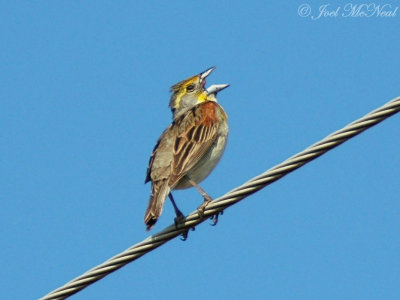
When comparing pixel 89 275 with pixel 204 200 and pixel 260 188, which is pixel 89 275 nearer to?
pixel 260 188

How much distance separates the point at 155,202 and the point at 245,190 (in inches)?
100

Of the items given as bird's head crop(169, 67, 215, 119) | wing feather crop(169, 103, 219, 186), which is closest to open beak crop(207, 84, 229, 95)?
bird's head crop(169, 67, 215, 119)

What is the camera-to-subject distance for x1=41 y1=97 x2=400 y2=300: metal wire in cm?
695

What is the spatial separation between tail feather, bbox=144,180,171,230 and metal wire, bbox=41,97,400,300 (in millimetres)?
1087

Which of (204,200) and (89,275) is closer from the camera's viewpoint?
(89,275)

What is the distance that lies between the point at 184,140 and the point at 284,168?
151 inches

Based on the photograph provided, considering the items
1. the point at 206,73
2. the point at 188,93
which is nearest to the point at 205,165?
the point at 188,93

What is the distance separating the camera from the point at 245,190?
7.54m

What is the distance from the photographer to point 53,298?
24.9 feet

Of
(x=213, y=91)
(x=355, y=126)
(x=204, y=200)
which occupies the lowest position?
(x=355, y=126)

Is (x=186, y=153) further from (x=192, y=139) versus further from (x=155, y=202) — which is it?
(x=155, y=202)

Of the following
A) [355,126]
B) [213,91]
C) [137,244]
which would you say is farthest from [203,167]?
[355,126]

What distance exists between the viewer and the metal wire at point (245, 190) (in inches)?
274

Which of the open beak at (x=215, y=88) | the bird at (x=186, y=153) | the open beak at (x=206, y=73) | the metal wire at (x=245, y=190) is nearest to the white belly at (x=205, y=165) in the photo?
the bird at (x=186, y=153)
